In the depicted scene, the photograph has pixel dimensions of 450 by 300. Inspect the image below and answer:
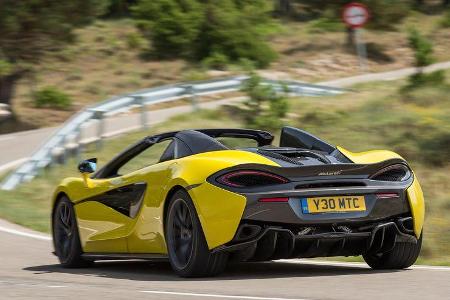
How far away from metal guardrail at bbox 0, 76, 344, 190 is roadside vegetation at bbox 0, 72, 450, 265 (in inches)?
11.1

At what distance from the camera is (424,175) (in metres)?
15.9

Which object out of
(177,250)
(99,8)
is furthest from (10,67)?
(177,250)

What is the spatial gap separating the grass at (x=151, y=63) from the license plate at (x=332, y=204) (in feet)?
77.3

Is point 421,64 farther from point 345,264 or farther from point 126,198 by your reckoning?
point 126,198

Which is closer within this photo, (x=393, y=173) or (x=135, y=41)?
(x=393, y=173)

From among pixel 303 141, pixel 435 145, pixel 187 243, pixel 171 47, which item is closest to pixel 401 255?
pixel 303 141

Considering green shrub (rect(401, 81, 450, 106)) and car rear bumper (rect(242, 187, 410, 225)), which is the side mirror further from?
green shrub (rect(401, 81, 450, 106))

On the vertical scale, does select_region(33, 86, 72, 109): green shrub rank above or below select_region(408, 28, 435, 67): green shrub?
below

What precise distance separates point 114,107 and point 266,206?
1407 centimetres

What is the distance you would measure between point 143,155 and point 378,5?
25.7 meters

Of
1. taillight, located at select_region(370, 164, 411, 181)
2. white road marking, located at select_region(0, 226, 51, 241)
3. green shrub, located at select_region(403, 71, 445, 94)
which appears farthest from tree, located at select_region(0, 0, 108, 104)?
taillight, located at select_region(370, 164, 411, 181)

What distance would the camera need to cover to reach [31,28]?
31953 millimetres

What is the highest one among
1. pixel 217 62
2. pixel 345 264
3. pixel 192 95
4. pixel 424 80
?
pixel 345 264

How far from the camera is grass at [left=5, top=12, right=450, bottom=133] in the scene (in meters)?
35.5
